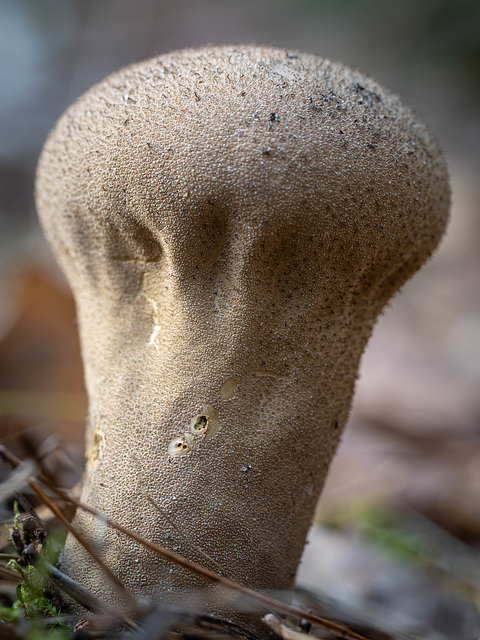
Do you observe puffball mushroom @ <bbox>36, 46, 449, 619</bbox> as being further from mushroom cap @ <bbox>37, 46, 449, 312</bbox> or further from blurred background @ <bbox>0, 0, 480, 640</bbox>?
blurred background @ <bbox>0, 0, 480, 640</bbox>

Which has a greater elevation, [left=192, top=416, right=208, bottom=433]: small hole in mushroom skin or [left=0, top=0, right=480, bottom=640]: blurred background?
[left=0, top=0, right=480, bottom=640]: blurred background

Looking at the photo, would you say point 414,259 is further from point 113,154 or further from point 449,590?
point 449,590

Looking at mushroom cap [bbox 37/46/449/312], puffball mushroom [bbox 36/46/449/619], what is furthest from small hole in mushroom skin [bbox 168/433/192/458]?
mushroom cap [bbox 37/46/449/312]

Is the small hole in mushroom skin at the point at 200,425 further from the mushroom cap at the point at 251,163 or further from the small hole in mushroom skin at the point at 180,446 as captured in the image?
the mushroom cap at the point at 251,163

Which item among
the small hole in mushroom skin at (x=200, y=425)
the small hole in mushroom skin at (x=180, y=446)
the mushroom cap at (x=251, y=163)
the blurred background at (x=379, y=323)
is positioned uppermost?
the blurred background at (x=379, y=323)

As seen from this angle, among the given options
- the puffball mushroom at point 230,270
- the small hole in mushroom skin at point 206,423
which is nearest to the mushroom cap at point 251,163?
the puffball mushroom at point 230,270
